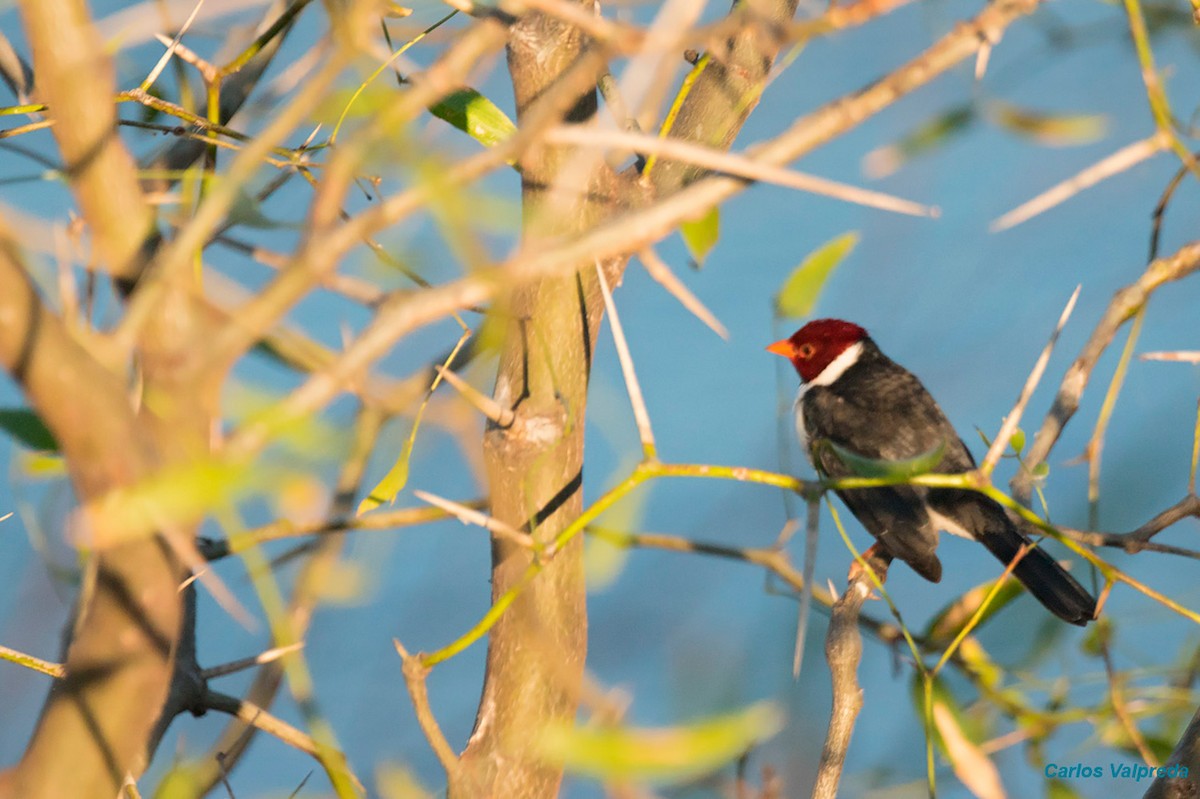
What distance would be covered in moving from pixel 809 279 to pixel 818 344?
5.76 ft

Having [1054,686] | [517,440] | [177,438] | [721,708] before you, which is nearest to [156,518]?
[177,438]

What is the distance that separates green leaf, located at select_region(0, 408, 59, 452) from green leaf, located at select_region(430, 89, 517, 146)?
466mm

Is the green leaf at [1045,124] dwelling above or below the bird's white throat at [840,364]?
below

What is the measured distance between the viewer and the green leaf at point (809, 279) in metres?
1.14

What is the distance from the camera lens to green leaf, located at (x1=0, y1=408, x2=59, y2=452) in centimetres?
104

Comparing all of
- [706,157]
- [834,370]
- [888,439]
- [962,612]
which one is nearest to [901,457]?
[888,439]

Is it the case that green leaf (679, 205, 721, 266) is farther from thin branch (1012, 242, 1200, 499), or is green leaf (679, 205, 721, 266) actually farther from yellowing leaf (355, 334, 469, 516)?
thin branch (1012, 242, 1200, 499)

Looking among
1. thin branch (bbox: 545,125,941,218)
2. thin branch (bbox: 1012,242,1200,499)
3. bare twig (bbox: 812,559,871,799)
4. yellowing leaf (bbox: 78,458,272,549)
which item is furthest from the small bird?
yellowing leaf (bbox: 78,458,272,549)

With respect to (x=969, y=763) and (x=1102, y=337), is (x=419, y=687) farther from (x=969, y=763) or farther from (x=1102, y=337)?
(x=1102, y=337)

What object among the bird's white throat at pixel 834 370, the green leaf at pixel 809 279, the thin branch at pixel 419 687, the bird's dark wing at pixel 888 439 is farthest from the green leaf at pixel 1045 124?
the bird's white throat at pixel 834 370

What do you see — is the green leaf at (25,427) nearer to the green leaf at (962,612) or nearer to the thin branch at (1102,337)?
the thin branch at (1102,337)

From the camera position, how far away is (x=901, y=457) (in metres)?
2.31

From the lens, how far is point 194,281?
608 mm

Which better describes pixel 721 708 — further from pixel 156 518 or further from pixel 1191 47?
pixel 1191 47
